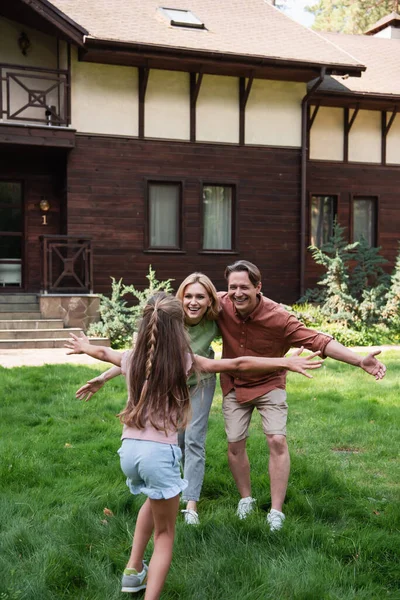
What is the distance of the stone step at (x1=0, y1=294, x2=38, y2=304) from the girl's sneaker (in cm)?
1177

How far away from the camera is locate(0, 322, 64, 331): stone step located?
1318cm

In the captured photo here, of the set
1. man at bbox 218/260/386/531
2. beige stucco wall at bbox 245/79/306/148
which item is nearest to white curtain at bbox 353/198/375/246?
beige stucco wall at bbox 245/79/306/148

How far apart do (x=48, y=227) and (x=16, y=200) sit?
2.96 ft

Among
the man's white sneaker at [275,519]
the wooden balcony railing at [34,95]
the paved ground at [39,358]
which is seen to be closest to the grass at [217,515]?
the man's white sneaker at [275,519]

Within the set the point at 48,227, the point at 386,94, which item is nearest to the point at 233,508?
the point at 48,227

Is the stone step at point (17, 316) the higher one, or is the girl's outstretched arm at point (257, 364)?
the girl's outstretched arm at point (257, 364)

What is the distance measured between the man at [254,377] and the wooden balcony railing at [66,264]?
32.0 feet

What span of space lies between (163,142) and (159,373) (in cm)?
1271

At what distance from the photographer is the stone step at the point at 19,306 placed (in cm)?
1422

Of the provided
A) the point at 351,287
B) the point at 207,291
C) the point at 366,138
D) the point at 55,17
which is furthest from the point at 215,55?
the point at 207,291

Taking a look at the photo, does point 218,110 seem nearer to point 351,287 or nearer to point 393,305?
point 351,287

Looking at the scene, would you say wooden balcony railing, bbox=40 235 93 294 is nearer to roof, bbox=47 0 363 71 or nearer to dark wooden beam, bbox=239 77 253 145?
roof, bbox=47 0 363 71

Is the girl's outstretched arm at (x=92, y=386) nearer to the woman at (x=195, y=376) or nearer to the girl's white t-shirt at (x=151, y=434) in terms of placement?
the girl's white t-shirt at (x=151, y=434)

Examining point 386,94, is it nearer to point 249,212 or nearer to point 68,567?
point 249,212
